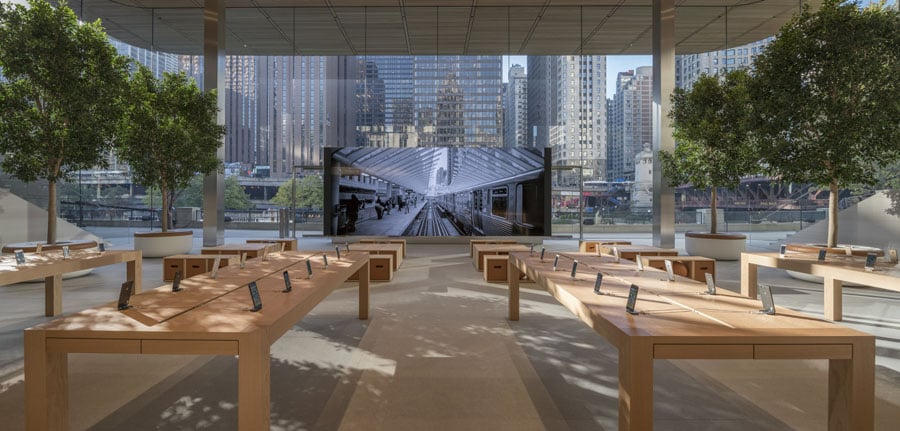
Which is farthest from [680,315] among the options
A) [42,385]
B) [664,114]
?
[664,114]

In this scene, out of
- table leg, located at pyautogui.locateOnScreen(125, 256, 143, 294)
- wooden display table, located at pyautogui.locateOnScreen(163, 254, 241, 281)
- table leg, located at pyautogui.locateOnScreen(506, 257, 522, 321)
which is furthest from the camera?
wooden display table, located at pyautogui.locateOnScreen(163, 254, 241, 281)

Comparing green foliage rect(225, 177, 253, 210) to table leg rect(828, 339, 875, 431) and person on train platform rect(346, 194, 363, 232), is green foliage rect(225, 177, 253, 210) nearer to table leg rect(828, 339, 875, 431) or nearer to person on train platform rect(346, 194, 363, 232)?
person on train platform rect(346, 194, 363, 232)

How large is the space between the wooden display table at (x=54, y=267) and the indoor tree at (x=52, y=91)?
93.2 inches

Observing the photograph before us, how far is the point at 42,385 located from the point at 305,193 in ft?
43.5

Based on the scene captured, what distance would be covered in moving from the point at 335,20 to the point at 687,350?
12.3 m

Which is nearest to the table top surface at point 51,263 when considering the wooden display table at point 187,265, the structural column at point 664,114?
the wooden display table at point 187,265

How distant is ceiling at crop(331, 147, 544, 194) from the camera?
1345cm

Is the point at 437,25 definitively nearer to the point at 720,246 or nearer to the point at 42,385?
the point at 720,246

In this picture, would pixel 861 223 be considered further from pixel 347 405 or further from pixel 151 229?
pixel 151 229

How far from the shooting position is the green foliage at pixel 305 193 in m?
14.5

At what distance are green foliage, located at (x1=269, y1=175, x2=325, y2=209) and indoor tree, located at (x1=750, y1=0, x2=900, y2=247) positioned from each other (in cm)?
1203

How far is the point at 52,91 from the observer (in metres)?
6.49

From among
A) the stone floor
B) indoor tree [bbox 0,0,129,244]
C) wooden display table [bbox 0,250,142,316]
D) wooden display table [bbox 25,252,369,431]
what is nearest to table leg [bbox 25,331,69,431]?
wooden display table [bbox 25,252,369,431]

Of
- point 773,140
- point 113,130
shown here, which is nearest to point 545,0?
point 773,140
